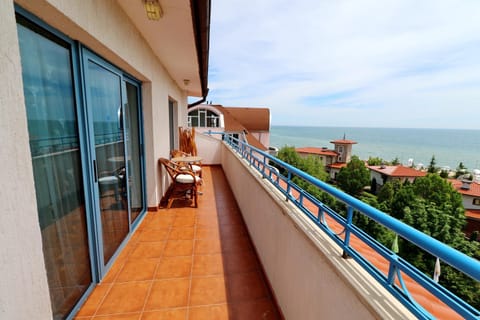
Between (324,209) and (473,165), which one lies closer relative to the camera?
(324,209)

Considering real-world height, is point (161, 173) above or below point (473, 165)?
above

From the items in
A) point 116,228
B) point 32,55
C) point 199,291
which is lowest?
point 199,291

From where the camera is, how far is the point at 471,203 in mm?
22172

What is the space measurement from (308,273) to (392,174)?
34.2 m

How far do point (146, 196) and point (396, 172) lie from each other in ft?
113

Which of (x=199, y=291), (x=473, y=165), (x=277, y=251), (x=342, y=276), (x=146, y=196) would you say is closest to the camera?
(x=342, y=276)

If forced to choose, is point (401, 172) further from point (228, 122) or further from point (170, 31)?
point (170, 31)

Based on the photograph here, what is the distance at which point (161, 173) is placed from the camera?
379 centimetres

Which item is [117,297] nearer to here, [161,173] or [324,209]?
[324,209]

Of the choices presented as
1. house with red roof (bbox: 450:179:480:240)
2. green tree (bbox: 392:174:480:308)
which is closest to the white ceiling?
green tree (bbox: 392:174:480:308)

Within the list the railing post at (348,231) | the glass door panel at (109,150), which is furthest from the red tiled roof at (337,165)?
the railing post at (348,231)

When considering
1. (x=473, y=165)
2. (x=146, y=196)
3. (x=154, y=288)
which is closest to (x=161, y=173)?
(x=146, y=196)

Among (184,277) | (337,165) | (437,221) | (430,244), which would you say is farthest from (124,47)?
(337,165)

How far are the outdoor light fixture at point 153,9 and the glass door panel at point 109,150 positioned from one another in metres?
0.65
